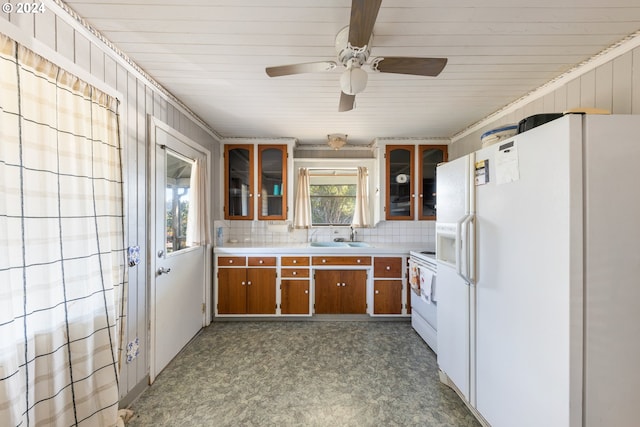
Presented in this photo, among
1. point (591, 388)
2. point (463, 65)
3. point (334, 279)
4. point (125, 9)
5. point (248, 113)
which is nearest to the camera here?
point (591, 388)

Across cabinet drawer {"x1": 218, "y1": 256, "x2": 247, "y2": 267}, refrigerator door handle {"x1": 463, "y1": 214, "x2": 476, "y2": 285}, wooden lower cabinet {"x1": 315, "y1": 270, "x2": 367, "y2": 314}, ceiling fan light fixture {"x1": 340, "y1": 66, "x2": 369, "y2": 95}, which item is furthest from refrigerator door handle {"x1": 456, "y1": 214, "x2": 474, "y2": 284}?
cabinet drawer {"x1": 218, "y1": 256, "x2": 247, "y2": 267}

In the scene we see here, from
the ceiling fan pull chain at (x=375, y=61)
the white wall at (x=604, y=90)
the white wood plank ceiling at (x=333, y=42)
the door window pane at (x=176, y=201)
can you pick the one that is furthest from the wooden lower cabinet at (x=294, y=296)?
the white wall at (x=604, y=90)

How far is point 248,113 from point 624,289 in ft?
9.22

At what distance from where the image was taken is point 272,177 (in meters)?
3.29

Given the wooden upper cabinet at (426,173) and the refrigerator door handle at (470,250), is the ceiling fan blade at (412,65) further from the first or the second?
the wooden upper cabinet at (426,173)

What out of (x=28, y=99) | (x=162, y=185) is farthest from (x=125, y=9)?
(x=162, y=185)

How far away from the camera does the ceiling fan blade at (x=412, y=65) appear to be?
1.31 meters

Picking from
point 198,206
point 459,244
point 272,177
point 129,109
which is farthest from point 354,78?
point 272,177

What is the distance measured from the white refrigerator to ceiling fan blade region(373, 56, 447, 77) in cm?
56

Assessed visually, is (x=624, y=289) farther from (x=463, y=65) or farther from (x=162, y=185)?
(x=162, y=185)

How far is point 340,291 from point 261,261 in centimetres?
102

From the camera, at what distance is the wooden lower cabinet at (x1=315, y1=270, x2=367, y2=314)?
2.95m

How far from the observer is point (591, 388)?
988 mm

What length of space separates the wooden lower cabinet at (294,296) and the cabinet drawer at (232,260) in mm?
541
